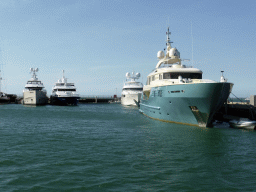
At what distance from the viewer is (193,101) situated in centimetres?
2273

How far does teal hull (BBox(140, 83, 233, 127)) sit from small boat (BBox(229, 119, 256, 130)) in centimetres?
287

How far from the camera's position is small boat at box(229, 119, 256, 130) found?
23.4 m

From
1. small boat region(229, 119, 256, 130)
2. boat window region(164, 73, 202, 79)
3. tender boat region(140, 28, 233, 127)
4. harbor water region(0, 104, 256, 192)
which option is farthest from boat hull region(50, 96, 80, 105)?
small boat region(229, 119, 256, 130)

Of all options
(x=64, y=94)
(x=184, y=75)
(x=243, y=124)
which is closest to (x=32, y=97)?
(x=64, y=94)

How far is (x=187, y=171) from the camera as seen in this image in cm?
1079

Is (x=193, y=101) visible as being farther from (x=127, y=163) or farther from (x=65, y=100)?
(x=65, y=100)

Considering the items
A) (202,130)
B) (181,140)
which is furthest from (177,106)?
(181,140)

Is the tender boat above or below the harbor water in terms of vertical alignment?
above

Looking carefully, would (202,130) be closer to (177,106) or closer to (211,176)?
(177,106)

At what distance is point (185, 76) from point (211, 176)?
65.8 ft

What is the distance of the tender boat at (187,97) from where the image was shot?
2181 cm

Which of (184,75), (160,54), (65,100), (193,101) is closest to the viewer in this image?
(193,101)

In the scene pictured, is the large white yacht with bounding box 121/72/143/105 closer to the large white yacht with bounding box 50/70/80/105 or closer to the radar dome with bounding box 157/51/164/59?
the large white yacht with bounding box 50/70/80/105

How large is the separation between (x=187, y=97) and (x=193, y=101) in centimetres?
69
